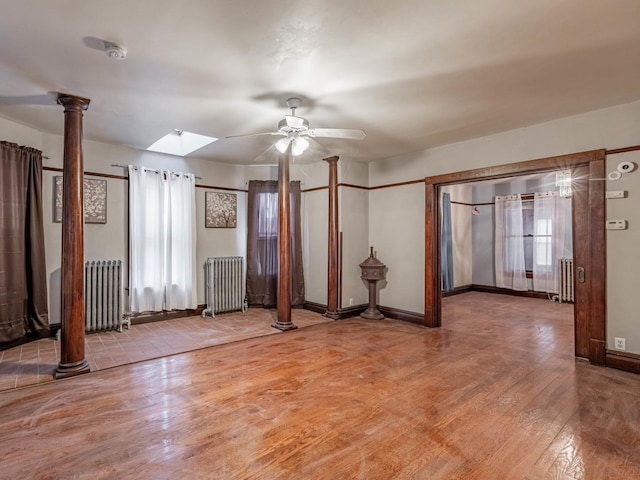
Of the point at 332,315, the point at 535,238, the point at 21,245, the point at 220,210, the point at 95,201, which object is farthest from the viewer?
the point at 535,238

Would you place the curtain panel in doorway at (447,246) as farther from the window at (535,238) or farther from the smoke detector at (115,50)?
the smoke detector at (115,50)

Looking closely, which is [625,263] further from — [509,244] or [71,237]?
[71,237]

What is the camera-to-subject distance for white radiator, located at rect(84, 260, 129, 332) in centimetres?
438

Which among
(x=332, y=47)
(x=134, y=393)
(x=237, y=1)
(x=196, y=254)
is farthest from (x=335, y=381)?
(x=196, y=254)

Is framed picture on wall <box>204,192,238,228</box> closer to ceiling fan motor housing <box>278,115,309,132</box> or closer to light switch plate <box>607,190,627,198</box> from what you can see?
ceiling fan motor housing <box>278,115,309,132</box>

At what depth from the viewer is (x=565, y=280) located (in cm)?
673

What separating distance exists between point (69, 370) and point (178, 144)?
132 inches

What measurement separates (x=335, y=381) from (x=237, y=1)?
2888 mm

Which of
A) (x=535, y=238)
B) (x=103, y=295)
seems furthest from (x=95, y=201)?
(x=535, y=238)

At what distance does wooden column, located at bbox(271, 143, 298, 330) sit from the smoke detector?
247 centimetres

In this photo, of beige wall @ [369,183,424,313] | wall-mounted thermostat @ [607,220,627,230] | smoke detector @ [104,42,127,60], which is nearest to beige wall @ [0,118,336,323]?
beige wall @ [369,183,424,313]

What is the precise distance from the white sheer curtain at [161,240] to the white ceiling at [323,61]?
122 cm

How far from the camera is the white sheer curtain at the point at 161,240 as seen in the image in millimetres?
4863

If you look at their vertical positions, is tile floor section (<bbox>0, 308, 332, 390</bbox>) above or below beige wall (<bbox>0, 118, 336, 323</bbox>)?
below
